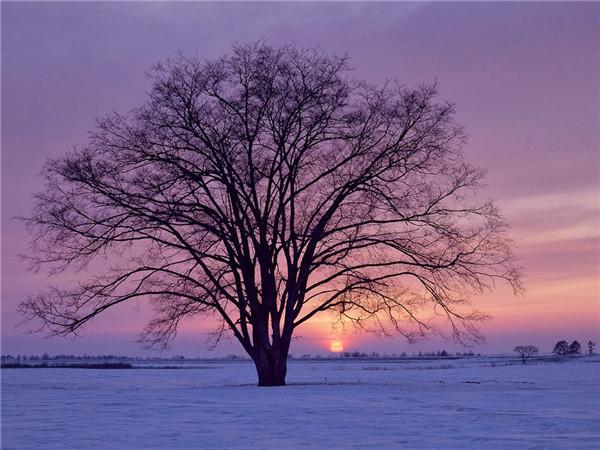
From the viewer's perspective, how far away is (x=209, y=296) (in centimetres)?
2666

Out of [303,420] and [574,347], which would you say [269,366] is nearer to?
[303,420]

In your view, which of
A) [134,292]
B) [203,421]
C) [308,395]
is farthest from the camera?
[134,292]

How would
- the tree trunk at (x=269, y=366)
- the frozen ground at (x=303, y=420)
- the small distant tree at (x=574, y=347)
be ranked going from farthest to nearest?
the small distant tree at (x=574, y=347) < the tree trunk at (x=269, y=366) < the frozen ground at (x=303, y=420)

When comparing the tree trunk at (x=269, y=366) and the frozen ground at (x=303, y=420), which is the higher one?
the tree trunk at (x=269, y=366)

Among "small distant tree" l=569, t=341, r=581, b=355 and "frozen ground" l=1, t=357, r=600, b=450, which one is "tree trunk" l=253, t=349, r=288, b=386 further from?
"small distant tree" l=569, t=341, r=581, b=355

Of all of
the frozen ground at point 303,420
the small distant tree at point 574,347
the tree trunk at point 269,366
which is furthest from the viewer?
the small distant tree at point 574,347

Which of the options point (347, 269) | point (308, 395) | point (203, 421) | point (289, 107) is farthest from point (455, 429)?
point (289, 107)

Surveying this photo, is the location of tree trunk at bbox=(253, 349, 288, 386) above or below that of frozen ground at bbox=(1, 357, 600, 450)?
above

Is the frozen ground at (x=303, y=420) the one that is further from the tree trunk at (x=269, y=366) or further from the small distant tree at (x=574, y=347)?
the small distant tree at (x=574, y=347)

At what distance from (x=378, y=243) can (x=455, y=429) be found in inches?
561

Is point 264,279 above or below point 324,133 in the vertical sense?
below

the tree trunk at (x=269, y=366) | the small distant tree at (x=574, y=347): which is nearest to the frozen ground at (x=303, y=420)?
the tree trunk at (x=269, y=366)

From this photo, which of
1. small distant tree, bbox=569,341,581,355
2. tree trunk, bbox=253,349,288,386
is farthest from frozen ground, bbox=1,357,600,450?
small distant tree, bbox=569,341,581,355

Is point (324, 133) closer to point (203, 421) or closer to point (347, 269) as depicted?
point (347, 269)
